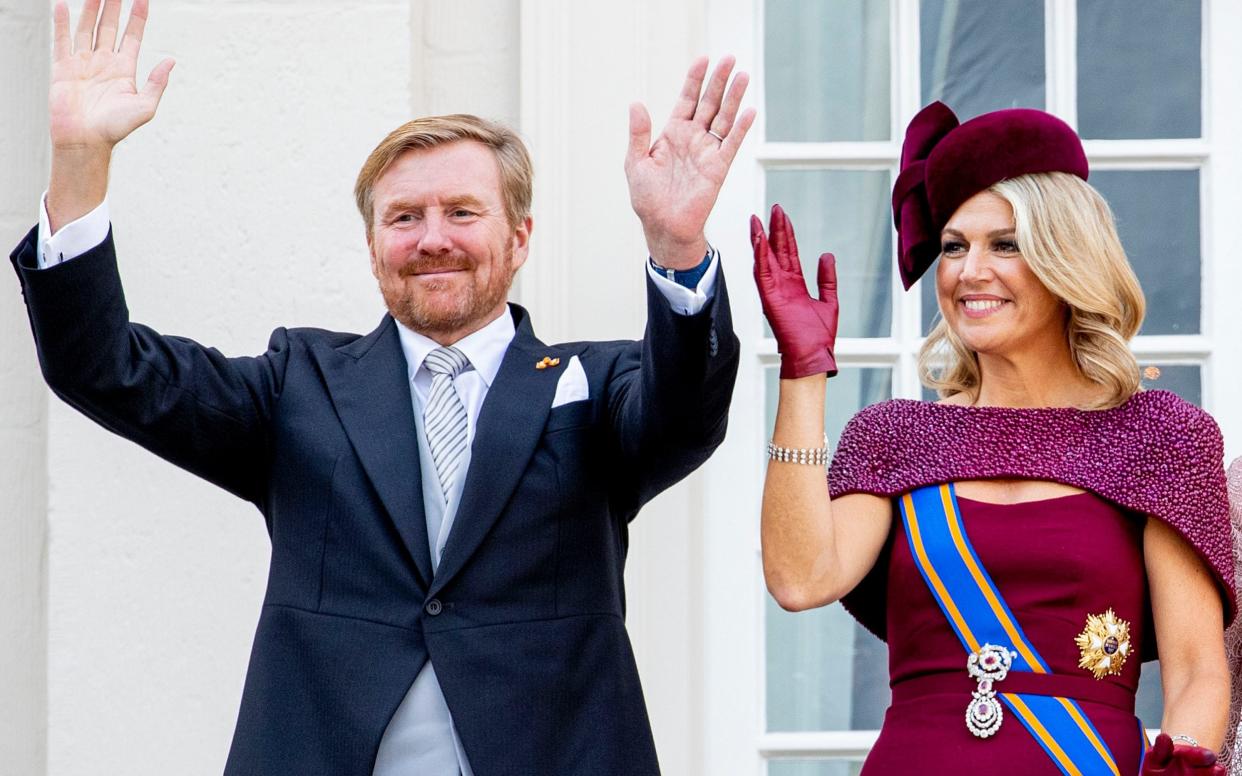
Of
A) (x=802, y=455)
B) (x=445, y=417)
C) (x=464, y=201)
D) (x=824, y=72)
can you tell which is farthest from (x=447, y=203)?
(x=824, y=72)

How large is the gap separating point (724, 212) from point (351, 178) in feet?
2.35

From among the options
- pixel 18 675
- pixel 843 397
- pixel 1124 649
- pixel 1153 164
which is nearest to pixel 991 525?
pixel 1124 649

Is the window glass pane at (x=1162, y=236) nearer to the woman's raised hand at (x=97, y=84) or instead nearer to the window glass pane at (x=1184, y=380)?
the window glass pane at (x=1184, y=380)

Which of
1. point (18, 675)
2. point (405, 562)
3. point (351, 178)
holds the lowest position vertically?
point (18, 675)

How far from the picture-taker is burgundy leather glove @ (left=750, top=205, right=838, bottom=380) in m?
2.59

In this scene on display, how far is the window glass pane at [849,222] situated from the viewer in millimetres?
3594

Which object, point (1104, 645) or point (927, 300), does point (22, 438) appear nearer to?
point (927, 300)

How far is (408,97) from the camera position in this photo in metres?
3.33

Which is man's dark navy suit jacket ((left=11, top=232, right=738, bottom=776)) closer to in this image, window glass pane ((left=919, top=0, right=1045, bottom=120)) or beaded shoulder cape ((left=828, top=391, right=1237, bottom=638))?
beaded shoulder cape ((left=828, top=391, right=1237, bottom=638))

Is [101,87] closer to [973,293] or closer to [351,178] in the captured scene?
[351,178]

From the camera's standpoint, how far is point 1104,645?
2.50 metres

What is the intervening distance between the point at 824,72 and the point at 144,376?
5.36 ft

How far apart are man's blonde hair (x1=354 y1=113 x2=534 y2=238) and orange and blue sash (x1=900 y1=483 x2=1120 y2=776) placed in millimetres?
717

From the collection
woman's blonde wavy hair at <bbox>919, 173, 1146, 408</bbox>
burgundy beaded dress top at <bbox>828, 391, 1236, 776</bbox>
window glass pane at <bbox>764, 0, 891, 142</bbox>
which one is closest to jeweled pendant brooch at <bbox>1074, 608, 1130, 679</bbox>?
burgundy beaded dress top at <bbox>828, 391, 1236, 776</bbox>
